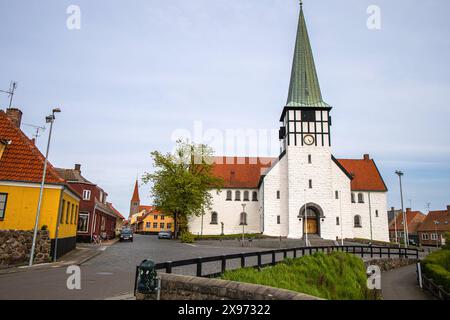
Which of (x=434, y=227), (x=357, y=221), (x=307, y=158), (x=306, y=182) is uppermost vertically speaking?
(x=307, y=158)

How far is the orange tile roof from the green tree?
26384 millimetres

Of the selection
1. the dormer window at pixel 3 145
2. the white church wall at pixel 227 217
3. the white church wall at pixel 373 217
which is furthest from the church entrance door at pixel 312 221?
the dormer window at pixel 3 145

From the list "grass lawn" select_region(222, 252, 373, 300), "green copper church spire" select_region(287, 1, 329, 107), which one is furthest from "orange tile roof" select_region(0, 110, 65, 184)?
"green copper church spire" select_region(287, 1, 329, 107)

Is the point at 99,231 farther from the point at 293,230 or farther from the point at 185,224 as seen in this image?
the point at 293,230

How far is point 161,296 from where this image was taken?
7.97 m

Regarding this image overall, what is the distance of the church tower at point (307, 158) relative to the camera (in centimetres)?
4138

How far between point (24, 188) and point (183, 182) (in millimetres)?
28199

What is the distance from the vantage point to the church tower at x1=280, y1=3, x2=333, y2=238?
41375 millimetres

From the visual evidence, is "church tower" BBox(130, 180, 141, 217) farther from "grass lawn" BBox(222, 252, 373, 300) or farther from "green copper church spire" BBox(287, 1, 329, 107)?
"grass lawn" BBox(222, 252, 373, 300)

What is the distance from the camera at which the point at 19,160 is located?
60.0 ft

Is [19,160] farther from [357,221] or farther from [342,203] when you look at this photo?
[357,221]

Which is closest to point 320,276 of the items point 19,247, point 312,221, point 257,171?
point 19,247

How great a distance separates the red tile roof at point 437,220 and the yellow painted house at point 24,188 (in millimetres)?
67205
